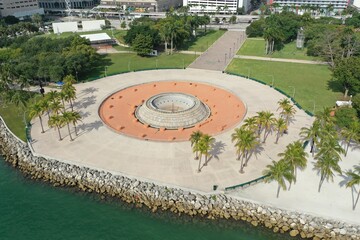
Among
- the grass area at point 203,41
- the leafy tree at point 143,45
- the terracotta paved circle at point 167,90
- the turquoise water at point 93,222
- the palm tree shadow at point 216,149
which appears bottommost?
the turquoise water at point 93,222

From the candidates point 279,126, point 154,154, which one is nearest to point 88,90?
point 154,154

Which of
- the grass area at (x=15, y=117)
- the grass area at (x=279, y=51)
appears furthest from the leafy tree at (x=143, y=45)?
the grass area at (x=15, y=117)

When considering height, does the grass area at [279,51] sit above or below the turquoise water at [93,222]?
above

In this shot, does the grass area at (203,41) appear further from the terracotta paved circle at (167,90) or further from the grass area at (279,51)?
the terracotta paved circle at (167,90)

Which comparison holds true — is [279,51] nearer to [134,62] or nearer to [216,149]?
[134,62]

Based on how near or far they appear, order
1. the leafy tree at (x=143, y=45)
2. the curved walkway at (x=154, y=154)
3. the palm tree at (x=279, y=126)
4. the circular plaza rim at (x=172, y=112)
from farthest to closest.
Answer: the leafy tree at (x=143, y=45) → the circular plaza rim at (x=172, y=112) → the palm tree at (x=279, y=126) → the curved walkway at (x=154, y=154)
